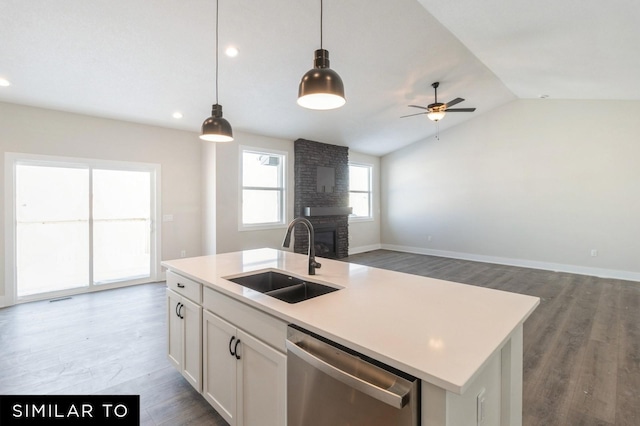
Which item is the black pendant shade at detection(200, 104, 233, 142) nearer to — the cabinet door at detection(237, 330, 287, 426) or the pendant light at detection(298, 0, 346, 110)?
the pendant light at detection(298, 0, 346, 110)

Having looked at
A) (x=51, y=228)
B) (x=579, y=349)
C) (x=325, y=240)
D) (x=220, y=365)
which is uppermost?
(x=51, y=228)

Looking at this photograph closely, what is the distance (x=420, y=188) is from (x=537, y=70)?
3.73 meters

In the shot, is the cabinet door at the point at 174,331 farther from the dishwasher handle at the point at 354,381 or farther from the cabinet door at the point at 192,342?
the dishwasher handle at the point at 354,381

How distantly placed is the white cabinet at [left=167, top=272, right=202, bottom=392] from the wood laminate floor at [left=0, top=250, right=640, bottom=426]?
24cm

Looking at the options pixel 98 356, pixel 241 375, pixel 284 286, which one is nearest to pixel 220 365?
pixel 241 375

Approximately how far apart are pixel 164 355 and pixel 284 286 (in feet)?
4.95

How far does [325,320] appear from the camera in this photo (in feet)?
3.92

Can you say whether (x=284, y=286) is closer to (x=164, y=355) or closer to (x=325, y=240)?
(x=164, y=355)

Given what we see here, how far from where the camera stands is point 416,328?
112 cm

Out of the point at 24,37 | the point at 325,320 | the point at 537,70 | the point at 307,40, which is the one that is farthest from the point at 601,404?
the point at 24,37

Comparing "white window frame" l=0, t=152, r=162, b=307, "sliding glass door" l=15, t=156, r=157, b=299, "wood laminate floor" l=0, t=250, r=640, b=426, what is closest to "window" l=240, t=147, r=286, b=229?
"white window frame" l=0, t=152, r=162, b=307

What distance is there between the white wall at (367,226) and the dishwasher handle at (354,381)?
6.62 meters

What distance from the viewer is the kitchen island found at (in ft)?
2.88

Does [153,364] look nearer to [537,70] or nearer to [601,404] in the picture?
[601,404]
